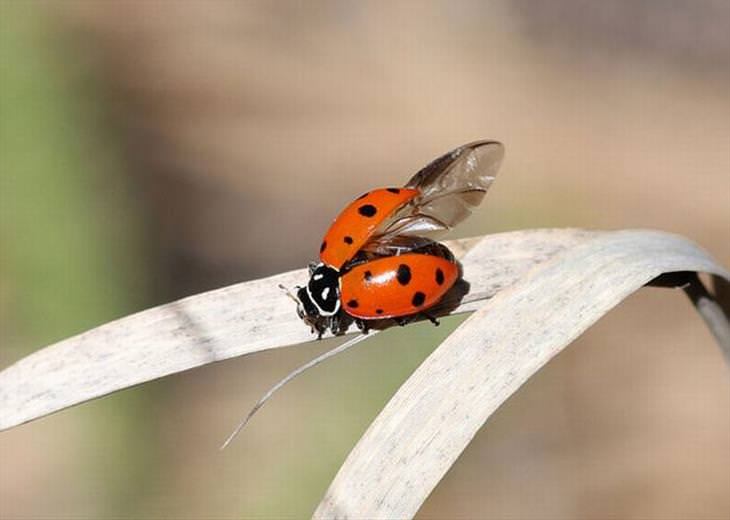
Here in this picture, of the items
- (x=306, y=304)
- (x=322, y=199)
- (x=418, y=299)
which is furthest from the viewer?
(x=322, y=199)

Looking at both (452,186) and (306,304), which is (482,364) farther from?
(452,186)

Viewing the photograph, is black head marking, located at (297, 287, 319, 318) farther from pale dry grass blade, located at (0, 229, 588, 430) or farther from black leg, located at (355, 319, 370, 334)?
black leg, located at (355, 319, 370, 334)

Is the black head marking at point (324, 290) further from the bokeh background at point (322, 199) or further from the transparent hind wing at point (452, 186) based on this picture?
the bokeh background at point (322, 199)

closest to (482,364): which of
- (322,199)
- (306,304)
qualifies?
(306,304)

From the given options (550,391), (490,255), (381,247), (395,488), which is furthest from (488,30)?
(395,488)

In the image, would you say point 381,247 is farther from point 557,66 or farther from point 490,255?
point 557,66

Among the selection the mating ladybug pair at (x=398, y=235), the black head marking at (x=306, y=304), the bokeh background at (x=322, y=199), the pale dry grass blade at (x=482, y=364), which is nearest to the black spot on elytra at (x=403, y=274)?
the mating ladybug pair at (x=398, y=235)

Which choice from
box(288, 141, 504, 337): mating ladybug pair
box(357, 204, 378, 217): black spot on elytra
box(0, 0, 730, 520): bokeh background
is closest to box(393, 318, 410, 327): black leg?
box(288, 141, 504, 337): mating ladybug pair
